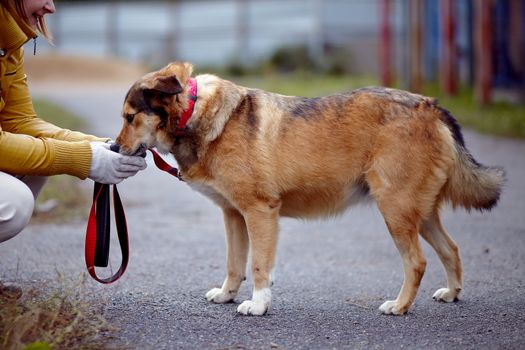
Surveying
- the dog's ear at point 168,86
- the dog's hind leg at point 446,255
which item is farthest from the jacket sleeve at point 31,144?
the dog's hind leg at point 446,255

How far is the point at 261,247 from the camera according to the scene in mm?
4488

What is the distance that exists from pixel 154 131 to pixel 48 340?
4.72ft

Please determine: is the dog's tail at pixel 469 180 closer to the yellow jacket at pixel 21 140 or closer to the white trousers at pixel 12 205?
the yellow jacket at pixel 21 140

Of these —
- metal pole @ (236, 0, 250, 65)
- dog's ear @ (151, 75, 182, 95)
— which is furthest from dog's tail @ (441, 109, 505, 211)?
metal pole @ (236, 0, 250, 65)

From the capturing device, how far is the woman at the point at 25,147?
4.05 m

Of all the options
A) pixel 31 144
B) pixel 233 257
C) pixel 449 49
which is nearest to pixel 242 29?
pixel 449 49

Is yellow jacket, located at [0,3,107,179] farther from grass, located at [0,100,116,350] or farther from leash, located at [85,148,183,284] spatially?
grass, located at [0,100,116,350]

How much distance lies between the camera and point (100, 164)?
4.30 m

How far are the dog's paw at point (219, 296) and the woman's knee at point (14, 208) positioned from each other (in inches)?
48.9

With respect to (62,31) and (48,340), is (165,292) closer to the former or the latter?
(48,340)

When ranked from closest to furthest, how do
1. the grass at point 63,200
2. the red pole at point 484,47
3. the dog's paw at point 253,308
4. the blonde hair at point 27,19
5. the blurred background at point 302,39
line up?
the blonde hair at point 27,19
the dog's paw at point 253,308
the grass at point 63,200
the red pole at point 484,47
the blurred background at point 302,39

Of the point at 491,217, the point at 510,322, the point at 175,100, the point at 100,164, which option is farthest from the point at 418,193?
the point at 491,217

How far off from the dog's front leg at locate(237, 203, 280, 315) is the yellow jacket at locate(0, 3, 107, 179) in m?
0.99

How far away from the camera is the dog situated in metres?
4.46
